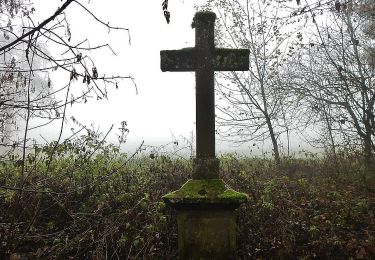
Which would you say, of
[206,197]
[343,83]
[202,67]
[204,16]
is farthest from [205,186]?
[343,83]

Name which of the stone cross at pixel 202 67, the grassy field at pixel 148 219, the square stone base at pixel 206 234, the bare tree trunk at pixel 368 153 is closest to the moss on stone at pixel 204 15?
the stone cross at pixel 202 67

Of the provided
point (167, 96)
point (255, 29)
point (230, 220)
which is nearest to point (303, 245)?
point (230, 220)

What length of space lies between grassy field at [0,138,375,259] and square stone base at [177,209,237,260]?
563mm

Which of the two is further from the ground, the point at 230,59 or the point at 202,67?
the point at 230,59

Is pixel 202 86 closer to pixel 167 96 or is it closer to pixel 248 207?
pixel 248 207

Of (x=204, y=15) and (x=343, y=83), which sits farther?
(x=343, y=83)

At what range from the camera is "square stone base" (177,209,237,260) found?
405cm

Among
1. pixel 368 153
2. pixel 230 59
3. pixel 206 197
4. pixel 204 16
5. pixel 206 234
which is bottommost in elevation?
pixel 206 234

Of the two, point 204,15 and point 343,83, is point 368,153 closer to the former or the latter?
point 343,83

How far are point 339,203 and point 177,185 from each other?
10.0 ft

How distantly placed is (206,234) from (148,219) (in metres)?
1.62

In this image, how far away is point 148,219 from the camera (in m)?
5.43

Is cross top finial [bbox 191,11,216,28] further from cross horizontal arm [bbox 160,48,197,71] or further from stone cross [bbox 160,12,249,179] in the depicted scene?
cross horizontal arm [bbox 160,48,197,71]

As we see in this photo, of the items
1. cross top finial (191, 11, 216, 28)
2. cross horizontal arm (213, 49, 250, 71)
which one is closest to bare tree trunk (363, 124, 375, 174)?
cross horizontal arm (213, 49, 250, 71)
